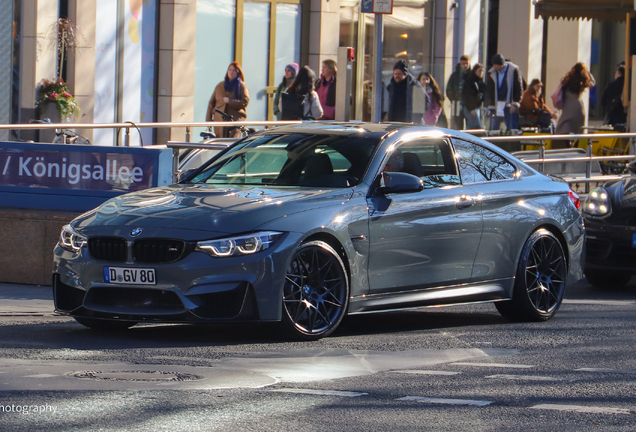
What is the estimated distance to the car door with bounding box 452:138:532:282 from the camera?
29.0 feet

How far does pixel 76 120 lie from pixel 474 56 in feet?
42.3

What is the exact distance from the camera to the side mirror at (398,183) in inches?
319

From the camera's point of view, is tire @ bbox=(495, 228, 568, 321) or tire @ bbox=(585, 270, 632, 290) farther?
tire @ bbox=(585, 270, 632, 290)

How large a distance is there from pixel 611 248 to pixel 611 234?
0.44ft

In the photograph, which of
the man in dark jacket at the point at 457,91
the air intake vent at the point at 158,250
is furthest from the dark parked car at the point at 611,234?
the man in dark jacket at the point at 457,91

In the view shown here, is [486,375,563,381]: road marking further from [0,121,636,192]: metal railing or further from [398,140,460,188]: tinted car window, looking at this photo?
[0,121,636,192]: metal railing

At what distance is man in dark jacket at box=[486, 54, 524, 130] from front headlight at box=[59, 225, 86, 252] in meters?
15.4

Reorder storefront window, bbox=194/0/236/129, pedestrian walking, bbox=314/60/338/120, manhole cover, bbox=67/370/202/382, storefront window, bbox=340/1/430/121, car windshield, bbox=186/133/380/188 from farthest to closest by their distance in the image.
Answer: storefront window, bbox=340/1/430/121 → storefront window, bbox=194/0/236/129 → pedestrian walking, bbox=314/60/338/120 → car windshield, bbox=186/133/380/188 → manhole cover, bbox=67/370/202/382

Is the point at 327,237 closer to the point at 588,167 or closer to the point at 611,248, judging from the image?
the point at 611,248

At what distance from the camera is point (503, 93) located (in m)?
22.6

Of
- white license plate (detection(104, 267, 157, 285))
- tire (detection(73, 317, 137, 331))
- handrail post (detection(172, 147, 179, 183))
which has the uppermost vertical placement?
handrail post (detection(172, 147, 179, 183))

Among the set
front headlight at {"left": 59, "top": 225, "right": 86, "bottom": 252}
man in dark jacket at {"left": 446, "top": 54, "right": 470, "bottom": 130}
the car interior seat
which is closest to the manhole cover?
front headlight at {"left": 59, "top": 225, "right": 86, "bottom": 252}

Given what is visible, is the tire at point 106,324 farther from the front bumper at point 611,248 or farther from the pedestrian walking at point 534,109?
the pedestrian walking at point 534,109

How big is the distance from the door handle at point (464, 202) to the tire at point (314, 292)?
1242 millimetres
